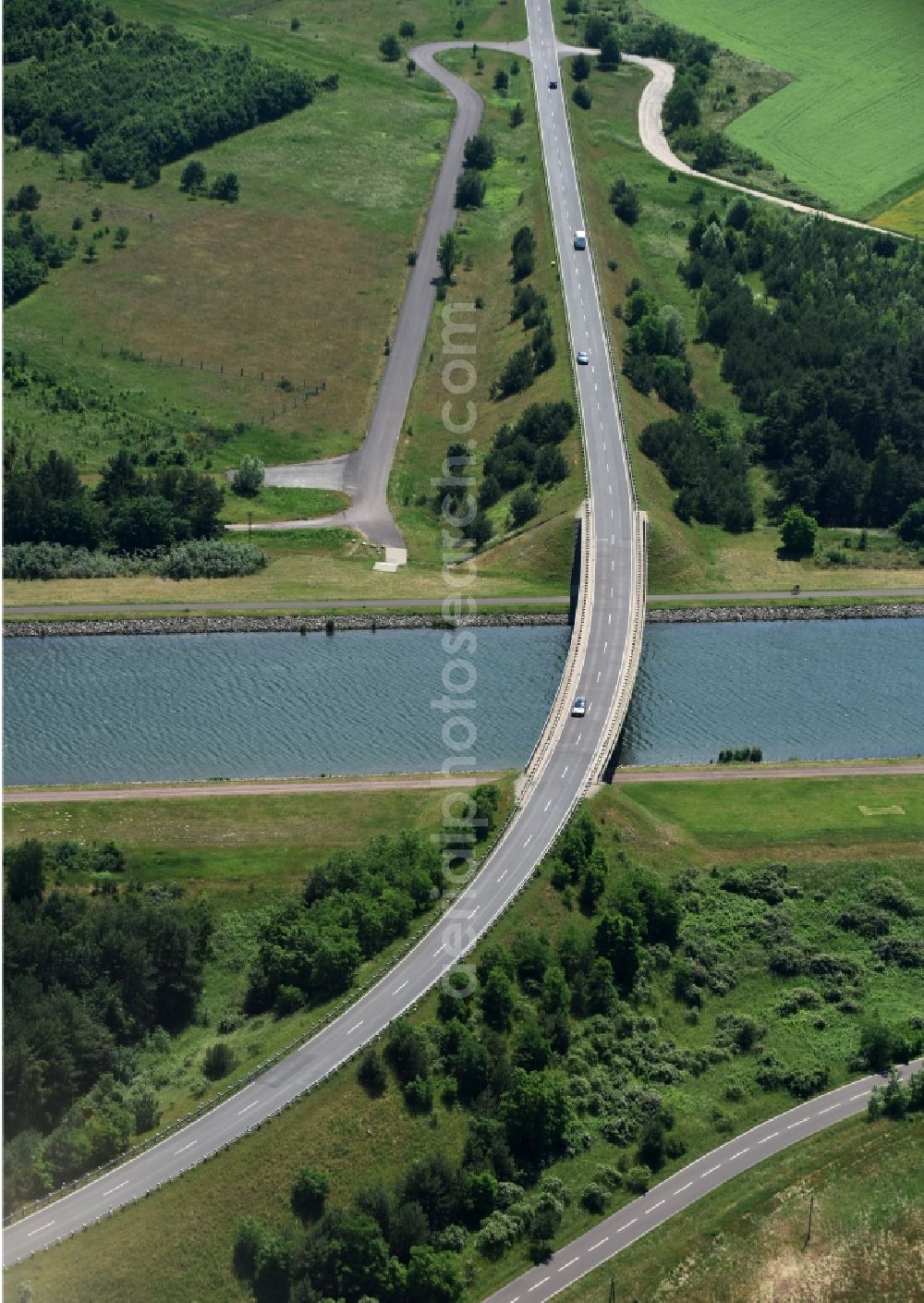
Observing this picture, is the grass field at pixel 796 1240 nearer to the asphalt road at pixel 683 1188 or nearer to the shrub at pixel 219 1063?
the asphalt road at pixel 683 1188

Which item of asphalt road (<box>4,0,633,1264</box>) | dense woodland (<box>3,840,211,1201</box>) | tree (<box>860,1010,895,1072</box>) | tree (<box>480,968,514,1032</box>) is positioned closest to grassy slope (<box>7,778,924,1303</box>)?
asphalt road (<box>4,0,633,1264</box>)

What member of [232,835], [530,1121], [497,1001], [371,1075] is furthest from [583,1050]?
[232,835]

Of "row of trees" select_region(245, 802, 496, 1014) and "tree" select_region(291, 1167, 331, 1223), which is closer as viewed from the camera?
"tree" select_region(291, 1167, 331, 1223)

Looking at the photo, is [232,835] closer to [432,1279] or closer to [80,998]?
[80,998]

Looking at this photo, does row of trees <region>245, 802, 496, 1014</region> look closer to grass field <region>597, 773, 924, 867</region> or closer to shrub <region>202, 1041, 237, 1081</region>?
shrub <region>202, 1041, 237, 1081</region>

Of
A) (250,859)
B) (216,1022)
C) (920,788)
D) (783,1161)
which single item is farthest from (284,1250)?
(920,788)
